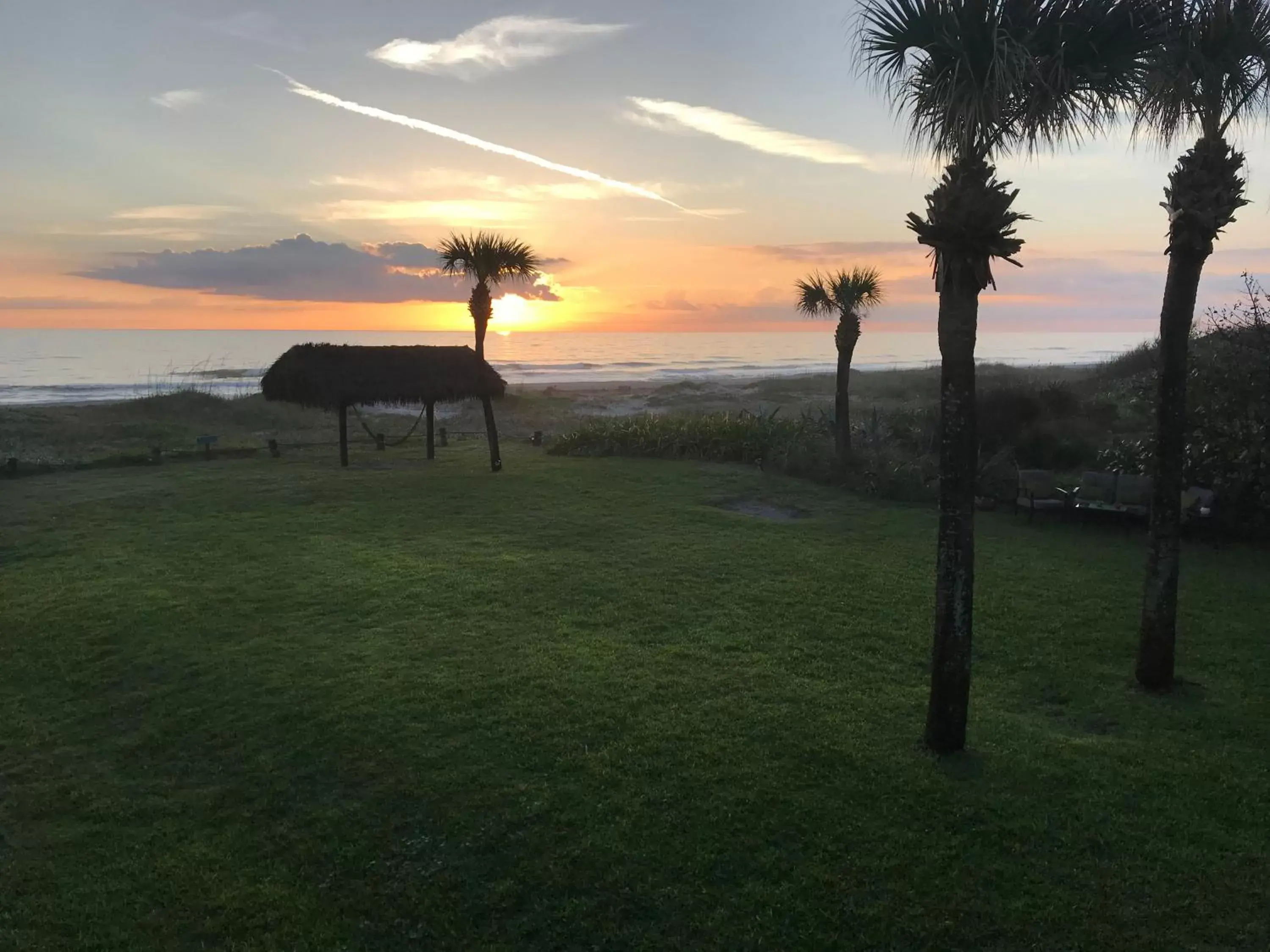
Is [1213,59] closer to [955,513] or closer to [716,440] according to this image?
[955,513]

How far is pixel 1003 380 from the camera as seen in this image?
96.7 ft

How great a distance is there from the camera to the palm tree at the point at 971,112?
511 cm

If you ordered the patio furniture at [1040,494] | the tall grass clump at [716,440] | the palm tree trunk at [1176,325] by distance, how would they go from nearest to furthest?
1. the palm tree trunk at [1176,325]
2. the patio furniture at [1040,494]
3. the tall grass clump at [716,440]

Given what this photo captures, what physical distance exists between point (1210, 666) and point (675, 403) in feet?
116

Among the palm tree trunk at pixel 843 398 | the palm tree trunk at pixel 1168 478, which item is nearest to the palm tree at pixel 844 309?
the palm tree trunk at pixel 843 398

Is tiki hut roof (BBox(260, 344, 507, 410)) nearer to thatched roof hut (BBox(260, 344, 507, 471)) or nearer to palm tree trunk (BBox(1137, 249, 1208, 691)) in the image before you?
thatched roof hut (BBox(260, 344, 507, 471))

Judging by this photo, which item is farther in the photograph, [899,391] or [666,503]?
[899,391]

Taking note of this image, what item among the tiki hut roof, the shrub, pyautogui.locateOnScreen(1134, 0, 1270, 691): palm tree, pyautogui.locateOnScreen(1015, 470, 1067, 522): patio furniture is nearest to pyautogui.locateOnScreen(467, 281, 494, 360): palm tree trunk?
the tiki hut roof

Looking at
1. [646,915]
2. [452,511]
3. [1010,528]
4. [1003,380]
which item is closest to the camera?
[646,915]

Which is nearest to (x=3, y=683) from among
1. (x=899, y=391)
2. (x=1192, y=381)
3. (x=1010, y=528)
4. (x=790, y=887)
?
(x=790, y=887)

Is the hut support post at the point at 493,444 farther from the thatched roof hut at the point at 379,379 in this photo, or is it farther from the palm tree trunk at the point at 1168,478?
the palm tree trunk at the point at 1168,478

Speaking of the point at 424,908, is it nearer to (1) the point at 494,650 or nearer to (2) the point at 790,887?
(2) the point at 790,887

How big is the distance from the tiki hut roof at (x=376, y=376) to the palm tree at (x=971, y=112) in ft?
54.0

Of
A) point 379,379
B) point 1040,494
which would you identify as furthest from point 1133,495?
point 379,379
